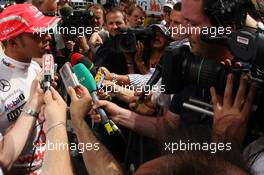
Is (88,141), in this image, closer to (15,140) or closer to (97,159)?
(97,159)

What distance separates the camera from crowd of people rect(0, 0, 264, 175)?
2.60 feet

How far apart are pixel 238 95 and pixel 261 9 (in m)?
0.25

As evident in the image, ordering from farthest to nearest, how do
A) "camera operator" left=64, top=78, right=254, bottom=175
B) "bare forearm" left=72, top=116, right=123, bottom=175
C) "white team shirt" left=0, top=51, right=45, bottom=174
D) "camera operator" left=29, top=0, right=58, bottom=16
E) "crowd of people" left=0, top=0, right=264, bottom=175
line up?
"camera operator" left=29, top=0, right=58, bottom=16 < "white team shirt" left=0, top=51, right=45, bottom=174 < "bare forearm" left=72, top=116, right=123, bottom=175 < "crowd of people" left=0, top=0, right=264, bottom=175 < "camera operator" left=64, top=78, right=254, bottom=175

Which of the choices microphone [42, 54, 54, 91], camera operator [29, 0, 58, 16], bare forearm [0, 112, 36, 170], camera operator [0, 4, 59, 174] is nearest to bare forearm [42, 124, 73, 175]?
microphone [42, 54, 54, 91]

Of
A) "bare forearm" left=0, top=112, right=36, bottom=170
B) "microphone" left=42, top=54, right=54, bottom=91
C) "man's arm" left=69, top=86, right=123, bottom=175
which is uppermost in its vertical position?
"microphone" left=42, top=54, right=54, bottom=91

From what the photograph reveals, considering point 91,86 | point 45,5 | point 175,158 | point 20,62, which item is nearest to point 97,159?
point 91,86

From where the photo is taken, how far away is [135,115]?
1.72m

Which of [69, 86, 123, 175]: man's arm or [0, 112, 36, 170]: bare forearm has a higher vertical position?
[69, 86, 123, 175]: man's arm

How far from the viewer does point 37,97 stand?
150 centimetres

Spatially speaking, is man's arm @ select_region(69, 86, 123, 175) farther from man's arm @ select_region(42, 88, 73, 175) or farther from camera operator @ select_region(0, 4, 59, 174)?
camera operator @ select_region(0, 4, 59, 174)

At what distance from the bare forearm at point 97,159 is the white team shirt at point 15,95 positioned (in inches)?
19.6

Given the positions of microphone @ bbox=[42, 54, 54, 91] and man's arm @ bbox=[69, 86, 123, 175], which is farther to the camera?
microphone @ bbox=[42, 54, 54, 91]

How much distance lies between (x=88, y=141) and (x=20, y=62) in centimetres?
73

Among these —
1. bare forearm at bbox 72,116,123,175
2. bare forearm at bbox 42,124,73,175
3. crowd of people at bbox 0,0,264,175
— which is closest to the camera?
crowd of people at bbox 0,0,264,175
